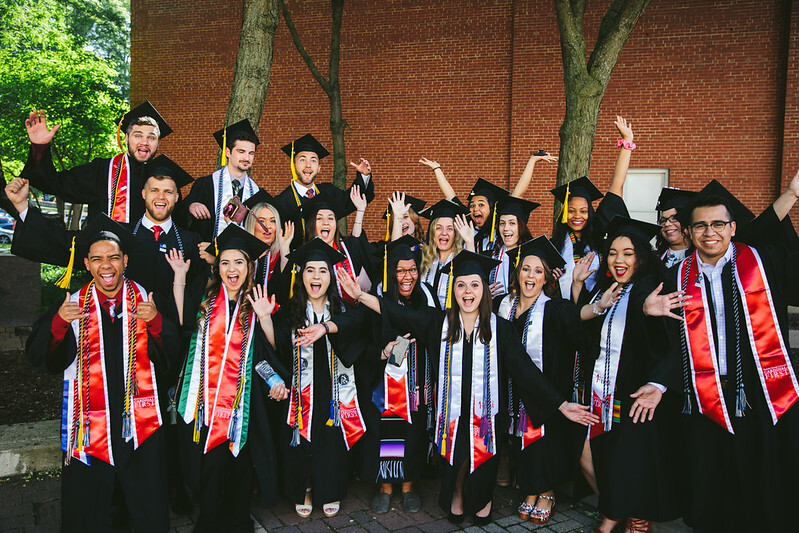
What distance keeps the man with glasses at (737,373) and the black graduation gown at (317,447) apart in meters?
2.07

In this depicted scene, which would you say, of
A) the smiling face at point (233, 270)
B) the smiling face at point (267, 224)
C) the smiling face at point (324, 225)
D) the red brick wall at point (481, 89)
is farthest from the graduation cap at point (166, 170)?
the red brick wall at point (481, 89)

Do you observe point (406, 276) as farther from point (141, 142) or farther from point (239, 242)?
point (141, 142)

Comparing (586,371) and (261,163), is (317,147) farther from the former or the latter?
(261,163)

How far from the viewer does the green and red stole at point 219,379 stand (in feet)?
11.7

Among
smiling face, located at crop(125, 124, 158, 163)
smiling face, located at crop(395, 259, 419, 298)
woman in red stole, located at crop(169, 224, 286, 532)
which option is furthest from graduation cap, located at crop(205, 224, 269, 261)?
smiling face, located at crop(125, 124, 158, 163)

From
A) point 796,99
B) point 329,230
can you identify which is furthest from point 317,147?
point 796,99

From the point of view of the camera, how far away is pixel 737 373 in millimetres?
3291

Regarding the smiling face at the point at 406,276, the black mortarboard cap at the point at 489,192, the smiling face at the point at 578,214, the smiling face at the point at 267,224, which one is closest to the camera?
the smiling face at the point at 406,276

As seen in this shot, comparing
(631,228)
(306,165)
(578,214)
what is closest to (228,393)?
(306,165)

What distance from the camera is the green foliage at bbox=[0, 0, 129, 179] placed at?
13.0 metres

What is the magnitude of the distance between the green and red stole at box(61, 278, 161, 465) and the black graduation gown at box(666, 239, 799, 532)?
10.0 ft

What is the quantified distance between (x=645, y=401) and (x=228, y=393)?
2.44 m

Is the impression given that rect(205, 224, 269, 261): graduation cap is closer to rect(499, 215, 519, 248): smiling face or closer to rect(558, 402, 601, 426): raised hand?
rect(499, 215, 519, 248): smiling face

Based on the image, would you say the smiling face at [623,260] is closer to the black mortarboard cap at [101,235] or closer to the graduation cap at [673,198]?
the graduation cap at [673,198]
